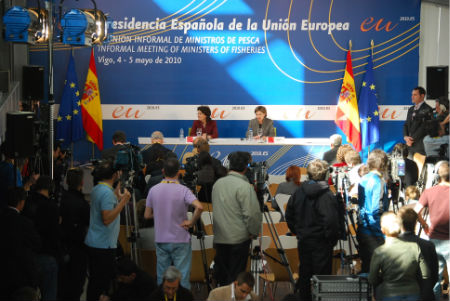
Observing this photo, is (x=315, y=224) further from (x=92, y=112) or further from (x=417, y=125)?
(x=92, y=112)

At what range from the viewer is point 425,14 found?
11438 mm

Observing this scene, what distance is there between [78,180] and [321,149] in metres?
6.46

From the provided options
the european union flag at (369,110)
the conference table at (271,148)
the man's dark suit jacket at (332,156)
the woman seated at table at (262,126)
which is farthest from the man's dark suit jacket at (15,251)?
the european union flag at (369,110)

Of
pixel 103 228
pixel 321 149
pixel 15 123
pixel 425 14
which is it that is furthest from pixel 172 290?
pixel 425 14

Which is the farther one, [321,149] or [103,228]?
[321,149]

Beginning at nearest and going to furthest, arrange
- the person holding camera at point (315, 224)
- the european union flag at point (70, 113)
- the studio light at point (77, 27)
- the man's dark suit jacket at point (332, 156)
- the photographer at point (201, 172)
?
the person holding camera at point (315, 224)
the photographer at point (201, 172)
the studio light at point (77, 27)
the man's dark suit jacket at point (332, 156)
the european union flag at point (70, 113)

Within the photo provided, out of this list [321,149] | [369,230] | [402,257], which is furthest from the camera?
[321,149]

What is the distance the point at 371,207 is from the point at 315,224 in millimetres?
671

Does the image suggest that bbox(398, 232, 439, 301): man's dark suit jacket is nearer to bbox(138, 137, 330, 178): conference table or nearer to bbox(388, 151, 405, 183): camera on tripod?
bbox(388, 151, 405, 183): camera on tripod

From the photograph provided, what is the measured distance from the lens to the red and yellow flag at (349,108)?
37.2ft

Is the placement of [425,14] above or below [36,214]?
above

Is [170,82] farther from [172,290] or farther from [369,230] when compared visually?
[172,290]

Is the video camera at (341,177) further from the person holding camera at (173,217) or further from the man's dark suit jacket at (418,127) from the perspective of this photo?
the man's dark suit jacket at (418,127)

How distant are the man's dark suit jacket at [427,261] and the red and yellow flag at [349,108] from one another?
21.3 feet
